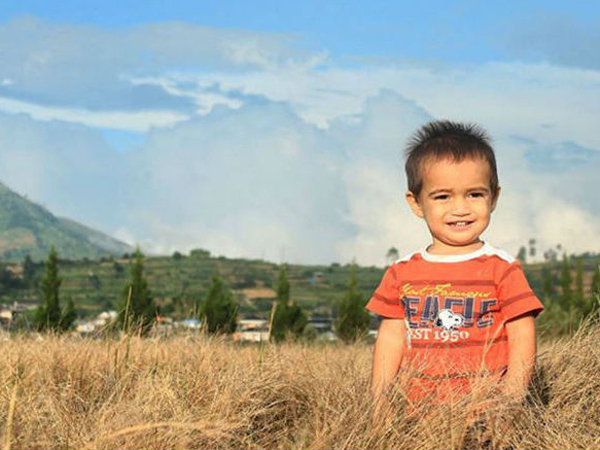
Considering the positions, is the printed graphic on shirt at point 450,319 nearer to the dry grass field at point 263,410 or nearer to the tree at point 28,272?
the dry grass field at point 263,410

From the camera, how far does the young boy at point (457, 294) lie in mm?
4316

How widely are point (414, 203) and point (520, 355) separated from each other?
2.89 ft

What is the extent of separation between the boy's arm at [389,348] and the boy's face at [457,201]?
17.4 inches

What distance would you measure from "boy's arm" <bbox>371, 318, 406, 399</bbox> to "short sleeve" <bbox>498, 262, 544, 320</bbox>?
0.52 metres

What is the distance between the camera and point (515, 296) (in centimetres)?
429

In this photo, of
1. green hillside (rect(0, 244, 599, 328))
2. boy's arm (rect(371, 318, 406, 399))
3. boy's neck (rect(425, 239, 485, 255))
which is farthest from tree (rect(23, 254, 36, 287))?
boy's neck (rect(425, 239, 485, 255))

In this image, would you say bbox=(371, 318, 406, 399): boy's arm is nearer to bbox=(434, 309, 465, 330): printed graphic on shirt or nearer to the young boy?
the young boy

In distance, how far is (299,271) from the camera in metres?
96.9

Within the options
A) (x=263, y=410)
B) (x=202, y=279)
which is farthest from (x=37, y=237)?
(x=263, y=410)

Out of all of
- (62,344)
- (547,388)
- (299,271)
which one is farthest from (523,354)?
(299,271)

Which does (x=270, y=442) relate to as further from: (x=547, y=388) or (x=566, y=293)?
(x=566, y=293)

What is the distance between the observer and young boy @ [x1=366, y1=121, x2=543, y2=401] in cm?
432

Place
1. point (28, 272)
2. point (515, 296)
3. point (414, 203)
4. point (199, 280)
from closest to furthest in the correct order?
point (515, 296) → point (414, 203) → point (28, 272) → point (199, 280)

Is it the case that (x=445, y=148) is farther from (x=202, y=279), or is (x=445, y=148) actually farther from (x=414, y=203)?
(x=202, y=279)
